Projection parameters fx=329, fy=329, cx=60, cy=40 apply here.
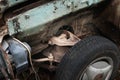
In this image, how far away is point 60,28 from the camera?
A: 10.7 feet

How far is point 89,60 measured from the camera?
3.04 meters

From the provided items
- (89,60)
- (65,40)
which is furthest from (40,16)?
(89,60)

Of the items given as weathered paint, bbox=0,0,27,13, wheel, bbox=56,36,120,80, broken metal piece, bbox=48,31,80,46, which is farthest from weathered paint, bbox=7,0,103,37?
wheel, bbox=56,36,120,80

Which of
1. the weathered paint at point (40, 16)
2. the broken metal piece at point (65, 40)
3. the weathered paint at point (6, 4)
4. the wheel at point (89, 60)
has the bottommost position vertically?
the wheel at point (89, 60)

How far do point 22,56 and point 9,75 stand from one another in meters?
0.19

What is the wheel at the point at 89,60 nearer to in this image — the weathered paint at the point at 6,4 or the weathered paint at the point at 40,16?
the weathered paint at the point at 40,16

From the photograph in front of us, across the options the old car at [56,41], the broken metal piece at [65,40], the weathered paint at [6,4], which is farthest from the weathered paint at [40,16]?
the broken metal piece at [65,40]

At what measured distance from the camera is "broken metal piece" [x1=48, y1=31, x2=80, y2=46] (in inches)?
123

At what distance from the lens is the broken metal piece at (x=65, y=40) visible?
3137 mm

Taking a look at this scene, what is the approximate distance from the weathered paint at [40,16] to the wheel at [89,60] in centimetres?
32

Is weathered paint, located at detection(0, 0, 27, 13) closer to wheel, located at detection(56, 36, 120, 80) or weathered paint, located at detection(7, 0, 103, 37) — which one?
weathered paint, located at detection(7, 0, 103, 37)

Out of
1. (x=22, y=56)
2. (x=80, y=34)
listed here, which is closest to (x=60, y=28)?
(x=80, y=34)

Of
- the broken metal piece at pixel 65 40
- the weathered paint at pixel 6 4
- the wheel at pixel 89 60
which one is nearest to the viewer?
the weathered paint at pixel 6 4

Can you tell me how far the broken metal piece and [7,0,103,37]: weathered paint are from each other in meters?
0.22
